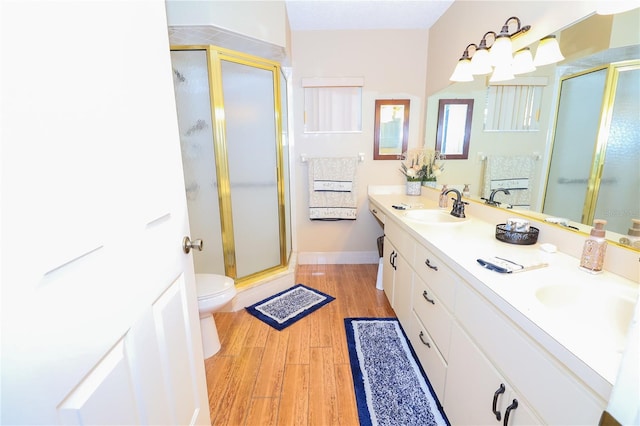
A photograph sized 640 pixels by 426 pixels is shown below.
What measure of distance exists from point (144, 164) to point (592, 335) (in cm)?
119

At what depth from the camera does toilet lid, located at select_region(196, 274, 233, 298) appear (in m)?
1.68

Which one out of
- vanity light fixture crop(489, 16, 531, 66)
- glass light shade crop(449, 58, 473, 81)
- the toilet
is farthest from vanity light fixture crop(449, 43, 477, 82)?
the toilet

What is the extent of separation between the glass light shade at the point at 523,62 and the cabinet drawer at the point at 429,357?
4.77 feet

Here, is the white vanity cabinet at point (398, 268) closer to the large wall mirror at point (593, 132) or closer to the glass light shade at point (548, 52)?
the large wall mirror at point (593, 132)

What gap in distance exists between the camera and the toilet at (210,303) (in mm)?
1649

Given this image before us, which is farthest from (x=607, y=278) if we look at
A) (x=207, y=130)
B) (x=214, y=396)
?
(x=207, y=130)

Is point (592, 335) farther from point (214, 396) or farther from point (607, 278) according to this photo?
point (214, 396)

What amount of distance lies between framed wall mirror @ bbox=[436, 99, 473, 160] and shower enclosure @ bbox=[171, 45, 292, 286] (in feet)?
4.78

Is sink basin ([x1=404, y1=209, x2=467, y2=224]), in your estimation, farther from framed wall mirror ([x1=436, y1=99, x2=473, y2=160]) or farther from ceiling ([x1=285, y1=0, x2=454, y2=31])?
ceiling ([x1=285, y1=0, x2=454, y2=31])

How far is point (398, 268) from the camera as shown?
1.90 metres

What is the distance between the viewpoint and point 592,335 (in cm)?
64

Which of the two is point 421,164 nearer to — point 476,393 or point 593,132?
point 593,132

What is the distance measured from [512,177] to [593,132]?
1.64ft

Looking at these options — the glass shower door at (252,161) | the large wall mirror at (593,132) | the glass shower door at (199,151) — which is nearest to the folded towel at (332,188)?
the glass shower door at (252,161)
